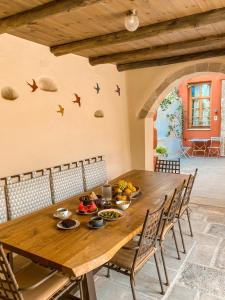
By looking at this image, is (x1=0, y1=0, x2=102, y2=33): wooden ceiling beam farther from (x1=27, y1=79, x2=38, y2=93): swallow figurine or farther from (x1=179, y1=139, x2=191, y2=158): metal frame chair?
(x1=179, y1=139, x2=191, y2=158): metal frame chair

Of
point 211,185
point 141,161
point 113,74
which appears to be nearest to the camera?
point 113,74

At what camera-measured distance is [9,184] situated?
2623mm

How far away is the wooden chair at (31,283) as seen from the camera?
1487mm

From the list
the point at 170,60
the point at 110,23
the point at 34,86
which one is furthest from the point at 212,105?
the point at 34,86

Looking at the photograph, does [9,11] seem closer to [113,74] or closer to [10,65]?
[10,65]

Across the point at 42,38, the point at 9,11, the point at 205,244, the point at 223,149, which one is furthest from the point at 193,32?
the point at 223,149

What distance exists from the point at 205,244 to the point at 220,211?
3.91 ft

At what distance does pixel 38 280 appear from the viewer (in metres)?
1.80

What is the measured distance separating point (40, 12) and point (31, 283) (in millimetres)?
2145

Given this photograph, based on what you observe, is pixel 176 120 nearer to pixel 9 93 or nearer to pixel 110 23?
pixel 110 23

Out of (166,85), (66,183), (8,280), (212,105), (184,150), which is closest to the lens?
(8,280)

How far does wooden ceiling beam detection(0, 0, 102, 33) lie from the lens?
2.00 meters

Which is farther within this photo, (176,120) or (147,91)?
(176,120)

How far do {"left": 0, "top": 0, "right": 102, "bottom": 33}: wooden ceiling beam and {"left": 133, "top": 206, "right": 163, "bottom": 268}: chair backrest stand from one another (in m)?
1.66
